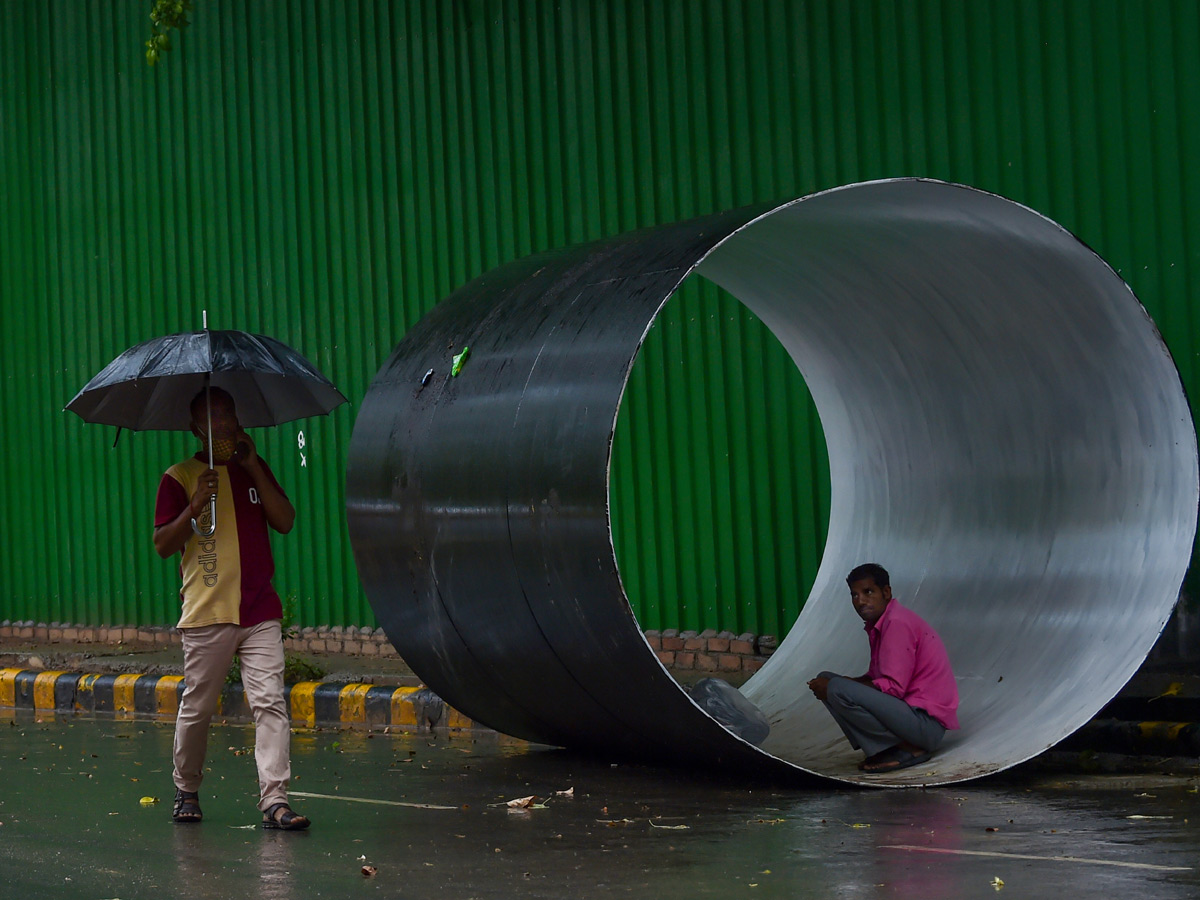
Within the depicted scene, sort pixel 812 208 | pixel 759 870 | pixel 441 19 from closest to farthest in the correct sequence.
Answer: pixel 759 870, pixel 812 208, pixel 441 19

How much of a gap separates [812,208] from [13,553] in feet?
31.7

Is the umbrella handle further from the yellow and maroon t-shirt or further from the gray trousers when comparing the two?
the gray trousers

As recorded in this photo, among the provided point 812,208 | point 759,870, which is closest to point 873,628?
point 812,208

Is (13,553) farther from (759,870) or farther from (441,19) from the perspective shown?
(759,870)

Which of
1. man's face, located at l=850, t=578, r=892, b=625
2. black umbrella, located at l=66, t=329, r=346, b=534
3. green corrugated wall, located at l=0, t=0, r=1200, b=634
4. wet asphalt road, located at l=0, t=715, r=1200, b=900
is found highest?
green corrugated wall, located at l=0, t=0, r=1200, b=634

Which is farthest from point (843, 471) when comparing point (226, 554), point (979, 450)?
point (226, 554)

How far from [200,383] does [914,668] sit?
327cm

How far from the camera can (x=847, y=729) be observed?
7.31 meters

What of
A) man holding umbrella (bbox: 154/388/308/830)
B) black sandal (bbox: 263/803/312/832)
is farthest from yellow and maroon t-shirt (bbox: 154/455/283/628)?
black sandal (bbox: 263/803/312/832)

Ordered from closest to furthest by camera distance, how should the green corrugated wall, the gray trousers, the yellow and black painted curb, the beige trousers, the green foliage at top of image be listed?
1. the beige trousers
2. the gray trousers
3. the green corrugated wall
4. the yellow and black painted curb
5. the green foliage at top of image

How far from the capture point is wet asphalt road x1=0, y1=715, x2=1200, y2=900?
5133mm

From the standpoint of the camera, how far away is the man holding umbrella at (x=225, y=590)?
6.31 meters

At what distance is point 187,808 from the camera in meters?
6.57

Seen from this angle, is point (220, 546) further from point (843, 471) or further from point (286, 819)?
point (843, 471)
